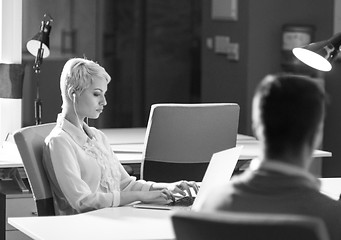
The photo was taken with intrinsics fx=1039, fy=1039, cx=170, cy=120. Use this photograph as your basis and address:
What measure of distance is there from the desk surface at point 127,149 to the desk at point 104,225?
1.21m

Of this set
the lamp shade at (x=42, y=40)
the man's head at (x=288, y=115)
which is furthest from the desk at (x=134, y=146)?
the man's head at (x=288, y=115)

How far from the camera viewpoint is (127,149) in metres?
5.13

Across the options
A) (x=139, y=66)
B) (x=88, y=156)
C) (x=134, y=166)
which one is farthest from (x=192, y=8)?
(x=88, y=156)

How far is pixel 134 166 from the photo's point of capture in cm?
488

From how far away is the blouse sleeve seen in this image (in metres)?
3.58

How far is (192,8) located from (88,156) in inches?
244

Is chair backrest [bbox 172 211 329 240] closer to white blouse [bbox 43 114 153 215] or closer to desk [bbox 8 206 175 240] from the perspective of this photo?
desk [bbox 8 206 175 240]

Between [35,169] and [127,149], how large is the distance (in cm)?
144

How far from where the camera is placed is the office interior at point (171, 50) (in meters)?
7.52

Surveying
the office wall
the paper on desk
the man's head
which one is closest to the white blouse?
the paper on desk

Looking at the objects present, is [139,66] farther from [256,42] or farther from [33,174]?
[33,174]

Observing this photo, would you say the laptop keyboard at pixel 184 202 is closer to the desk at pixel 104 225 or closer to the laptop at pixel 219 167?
the desk at pixel 104 225

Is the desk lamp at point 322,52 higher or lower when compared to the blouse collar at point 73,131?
higher

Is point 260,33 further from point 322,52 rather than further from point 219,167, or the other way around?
point 219,167
